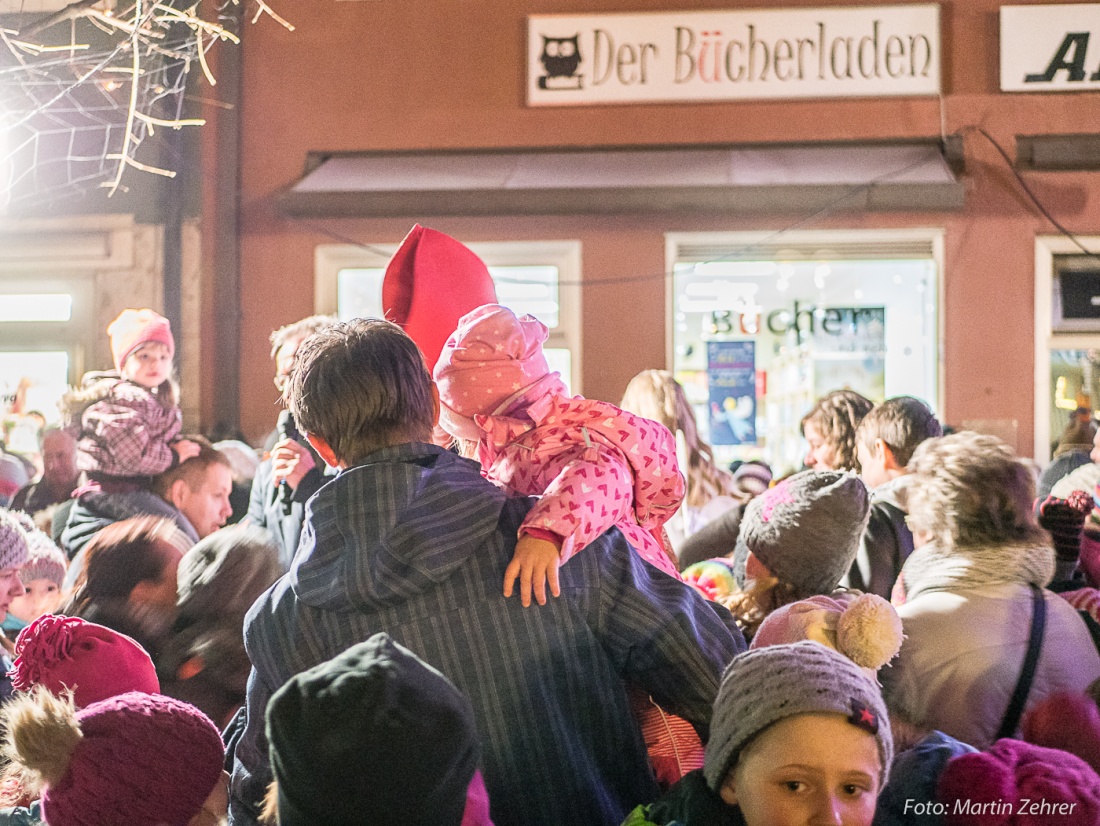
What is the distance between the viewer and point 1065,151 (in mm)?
8055

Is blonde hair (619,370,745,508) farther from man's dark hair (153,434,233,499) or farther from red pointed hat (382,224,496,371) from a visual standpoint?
red pointed hat (382,224,496,371)

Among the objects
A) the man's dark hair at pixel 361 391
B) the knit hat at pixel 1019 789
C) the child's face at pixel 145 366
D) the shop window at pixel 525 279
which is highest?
the shop window at pixel 525 279

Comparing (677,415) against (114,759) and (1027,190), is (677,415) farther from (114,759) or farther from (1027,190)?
(1027,190)

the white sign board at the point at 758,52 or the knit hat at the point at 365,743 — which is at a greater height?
the white sign board at the point at 758,52

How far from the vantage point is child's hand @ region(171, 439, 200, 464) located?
393 cm

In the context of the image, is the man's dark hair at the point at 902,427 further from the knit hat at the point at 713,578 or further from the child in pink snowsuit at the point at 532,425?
the child in pink snowsuit at the point at 532,425

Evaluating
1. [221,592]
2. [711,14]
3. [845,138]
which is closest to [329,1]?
[711,14]

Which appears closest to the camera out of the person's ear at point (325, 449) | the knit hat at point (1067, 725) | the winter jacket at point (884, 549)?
the person's ear at point (325, 449)

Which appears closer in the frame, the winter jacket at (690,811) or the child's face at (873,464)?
the winter jacket at (690,811)

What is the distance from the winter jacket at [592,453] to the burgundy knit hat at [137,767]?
28.2 inches

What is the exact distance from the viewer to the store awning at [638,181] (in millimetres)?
7883

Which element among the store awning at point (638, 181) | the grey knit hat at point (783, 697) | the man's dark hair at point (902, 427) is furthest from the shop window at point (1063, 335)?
the grey knit hat at point (783, 697)

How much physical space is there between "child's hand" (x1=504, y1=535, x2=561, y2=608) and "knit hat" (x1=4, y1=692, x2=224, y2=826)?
606 mm

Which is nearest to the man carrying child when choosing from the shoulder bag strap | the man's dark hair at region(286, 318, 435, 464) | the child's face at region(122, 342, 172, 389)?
the man's dark hair at region(286, 318, 435, 464)
